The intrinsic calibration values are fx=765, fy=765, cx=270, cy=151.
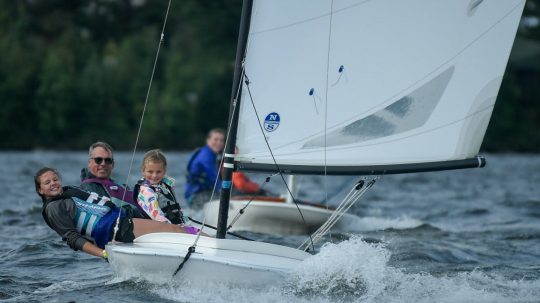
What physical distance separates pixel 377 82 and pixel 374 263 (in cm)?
125

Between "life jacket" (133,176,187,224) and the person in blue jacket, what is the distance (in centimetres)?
339

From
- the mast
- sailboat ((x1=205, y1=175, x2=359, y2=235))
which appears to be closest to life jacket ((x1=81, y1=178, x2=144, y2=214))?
the mast

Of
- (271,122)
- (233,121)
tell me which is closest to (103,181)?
(233,121)

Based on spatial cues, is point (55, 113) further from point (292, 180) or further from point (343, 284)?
point (343, 284)

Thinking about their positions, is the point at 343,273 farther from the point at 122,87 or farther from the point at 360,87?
the point at 122,87

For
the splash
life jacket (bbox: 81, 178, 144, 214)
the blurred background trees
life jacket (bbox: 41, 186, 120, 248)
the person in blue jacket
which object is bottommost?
the splash

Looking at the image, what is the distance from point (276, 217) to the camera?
8.22 meters

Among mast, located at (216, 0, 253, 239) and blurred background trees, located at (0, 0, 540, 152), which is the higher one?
blurred background trees, located at (0, 0, 540, 152)

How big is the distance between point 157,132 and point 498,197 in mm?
21861

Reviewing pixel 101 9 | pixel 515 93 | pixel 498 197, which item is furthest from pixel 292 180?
pixel 101 9

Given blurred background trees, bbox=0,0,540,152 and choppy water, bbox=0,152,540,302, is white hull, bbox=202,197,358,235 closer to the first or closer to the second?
choppy water, bbox=0,152,540,302

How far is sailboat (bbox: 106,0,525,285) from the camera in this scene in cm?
494

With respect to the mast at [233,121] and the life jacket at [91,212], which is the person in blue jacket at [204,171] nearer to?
the life jacket at [91,212]

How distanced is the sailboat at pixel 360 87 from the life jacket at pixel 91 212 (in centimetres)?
31
